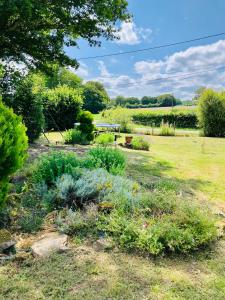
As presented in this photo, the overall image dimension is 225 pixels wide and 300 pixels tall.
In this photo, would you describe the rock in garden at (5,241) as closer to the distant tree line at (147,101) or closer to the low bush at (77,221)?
the low bush at (77,221)

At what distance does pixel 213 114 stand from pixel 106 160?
17631 mm

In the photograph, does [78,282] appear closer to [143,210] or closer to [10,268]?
[10,268]

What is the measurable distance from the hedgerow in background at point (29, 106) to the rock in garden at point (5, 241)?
8.19 m

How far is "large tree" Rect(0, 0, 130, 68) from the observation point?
1000 cm

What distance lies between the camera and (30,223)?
11.8ft

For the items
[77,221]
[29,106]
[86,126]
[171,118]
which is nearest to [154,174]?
[77,221]

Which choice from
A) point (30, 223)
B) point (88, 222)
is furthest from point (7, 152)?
point (88, 222)

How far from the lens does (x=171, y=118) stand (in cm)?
3144

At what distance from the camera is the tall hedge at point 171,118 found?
30.4 metres

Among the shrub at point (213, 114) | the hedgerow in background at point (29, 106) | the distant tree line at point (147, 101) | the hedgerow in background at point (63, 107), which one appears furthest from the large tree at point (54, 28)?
the distant tree line at point (147, 101)

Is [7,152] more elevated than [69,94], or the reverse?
[69,94]

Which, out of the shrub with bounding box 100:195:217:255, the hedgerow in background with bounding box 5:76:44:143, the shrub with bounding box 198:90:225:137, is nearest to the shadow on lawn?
the shrub with bounding box 100:195:217:255

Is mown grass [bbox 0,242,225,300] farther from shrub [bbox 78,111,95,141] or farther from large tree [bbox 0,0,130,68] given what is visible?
shrub [bbox 78,111,95,141]

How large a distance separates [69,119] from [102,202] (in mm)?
17593
